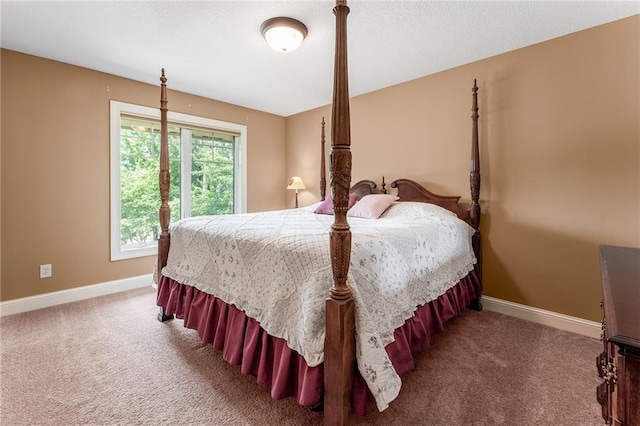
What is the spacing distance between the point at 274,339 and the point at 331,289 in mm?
489

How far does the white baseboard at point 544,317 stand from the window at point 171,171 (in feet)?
11.1

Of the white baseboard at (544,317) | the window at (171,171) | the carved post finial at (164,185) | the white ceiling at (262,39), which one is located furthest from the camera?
the window at (171,171)

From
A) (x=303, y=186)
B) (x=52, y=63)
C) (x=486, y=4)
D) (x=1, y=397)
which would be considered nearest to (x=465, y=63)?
(x=486, y=4)

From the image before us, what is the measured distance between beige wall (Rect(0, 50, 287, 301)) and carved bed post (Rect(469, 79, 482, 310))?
3.10 metres

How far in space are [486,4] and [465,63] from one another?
0.90 metres

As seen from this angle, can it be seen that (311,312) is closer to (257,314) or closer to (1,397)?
(257,314)

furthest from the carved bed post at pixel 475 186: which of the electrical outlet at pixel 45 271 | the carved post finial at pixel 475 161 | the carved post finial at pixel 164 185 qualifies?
the electrical outlet at pixel 45 271

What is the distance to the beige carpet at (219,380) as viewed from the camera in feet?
4.67

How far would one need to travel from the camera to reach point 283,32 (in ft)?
7.06

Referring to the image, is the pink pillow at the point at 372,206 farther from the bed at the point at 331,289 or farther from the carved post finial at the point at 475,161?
the carved post finial at the point at 475,161

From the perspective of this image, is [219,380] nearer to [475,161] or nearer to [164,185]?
[164,185]

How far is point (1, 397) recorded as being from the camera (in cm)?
154

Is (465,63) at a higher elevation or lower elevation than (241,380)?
higher

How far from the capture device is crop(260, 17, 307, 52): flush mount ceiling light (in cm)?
210
